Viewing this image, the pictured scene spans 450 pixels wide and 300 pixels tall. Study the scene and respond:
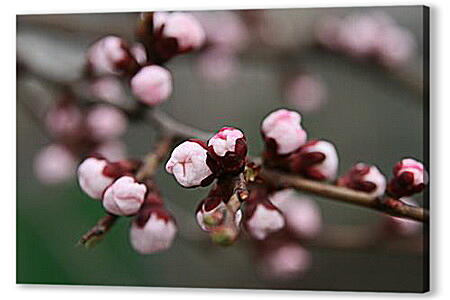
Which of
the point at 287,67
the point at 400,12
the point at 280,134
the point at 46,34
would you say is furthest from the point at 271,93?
the point at 280,134

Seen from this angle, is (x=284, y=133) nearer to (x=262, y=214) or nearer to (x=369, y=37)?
(x=262, y=214)

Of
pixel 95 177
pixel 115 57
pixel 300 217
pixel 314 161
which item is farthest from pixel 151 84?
pixel 300 217

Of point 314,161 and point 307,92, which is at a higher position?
point 307,92

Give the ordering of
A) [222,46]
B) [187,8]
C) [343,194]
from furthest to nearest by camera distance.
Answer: [222,46] → [187,8] → [343,194]

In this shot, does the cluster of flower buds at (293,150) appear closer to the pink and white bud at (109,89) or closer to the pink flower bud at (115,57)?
the pink flower bud at (115,57)

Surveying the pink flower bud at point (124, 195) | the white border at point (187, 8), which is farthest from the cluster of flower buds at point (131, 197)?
the white border at point (187, 8)

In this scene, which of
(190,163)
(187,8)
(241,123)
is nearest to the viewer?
(190,163)

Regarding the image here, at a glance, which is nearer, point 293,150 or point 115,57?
point 293,150
